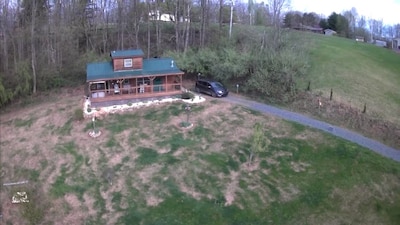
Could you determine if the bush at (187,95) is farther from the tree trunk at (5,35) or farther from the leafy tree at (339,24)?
the leafy tree at (339,24)

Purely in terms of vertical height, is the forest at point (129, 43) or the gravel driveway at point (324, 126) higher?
the forest at point (129, 43)

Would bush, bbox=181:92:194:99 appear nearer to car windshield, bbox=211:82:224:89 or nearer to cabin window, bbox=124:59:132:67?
car windshield, bbox=211:82:224:89

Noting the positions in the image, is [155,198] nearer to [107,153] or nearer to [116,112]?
[107,153]

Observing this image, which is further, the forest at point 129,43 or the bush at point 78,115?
the forest at point 129,43

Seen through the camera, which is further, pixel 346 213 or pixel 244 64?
pixel 244 64

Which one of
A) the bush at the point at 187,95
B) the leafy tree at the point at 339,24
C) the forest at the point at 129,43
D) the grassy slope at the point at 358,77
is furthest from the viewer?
the leafy tree at the point at 339,24

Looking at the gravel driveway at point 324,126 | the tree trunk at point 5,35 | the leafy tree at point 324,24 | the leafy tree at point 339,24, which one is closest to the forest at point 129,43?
the tree trunk at point 5,35

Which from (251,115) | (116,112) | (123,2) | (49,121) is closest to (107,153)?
(116,112)

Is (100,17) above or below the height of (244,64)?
above
